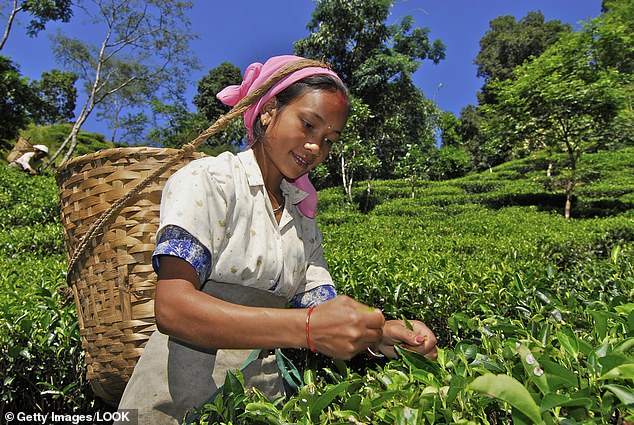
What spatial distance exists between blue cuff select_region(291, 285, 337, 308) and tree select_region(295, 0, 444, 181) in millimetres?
19466

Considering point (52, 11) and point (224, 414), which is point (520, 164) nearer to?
point (52, 11)

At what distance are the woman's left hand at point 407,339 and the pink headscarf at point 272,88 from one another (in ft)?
1.84

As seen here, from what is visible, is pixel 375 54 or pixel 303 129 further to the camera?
pixel 375 54

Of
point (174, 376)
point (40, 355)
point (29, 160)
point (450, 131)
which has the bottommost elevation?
point (40, 355)

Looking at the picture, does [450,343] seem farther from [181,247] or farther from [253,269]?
[181,247]

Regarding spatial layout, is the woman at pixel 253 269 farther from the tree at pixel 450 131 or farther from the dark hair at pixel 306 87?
the tree at pixel 450 131

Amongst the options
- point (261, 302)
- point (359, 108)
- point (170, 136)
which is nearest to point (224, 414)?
point (261, 302)

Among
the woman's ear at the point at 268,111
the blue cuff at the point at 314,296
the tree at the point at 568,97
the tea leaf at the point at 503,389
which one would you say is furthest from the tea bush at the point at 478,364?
the tree at the point at 568,97

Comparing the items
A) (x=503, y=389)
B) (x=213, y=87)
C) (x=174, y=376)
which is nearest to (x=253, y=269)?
(x=174, y=376)

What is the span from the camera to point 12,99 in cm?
2053

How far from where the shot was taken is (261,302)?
1.43 metres

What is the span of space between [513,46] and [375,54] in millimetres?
31270

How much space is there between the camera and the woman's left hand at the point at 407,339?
1.37 meters

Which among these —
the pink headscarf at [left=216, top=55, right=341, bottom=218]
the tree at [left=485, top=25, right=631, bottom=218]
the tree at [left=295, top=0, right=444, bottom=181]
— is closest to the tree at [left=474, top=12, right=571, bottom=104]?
the tree at [left=295, top=0, right=444, bottom=181]
